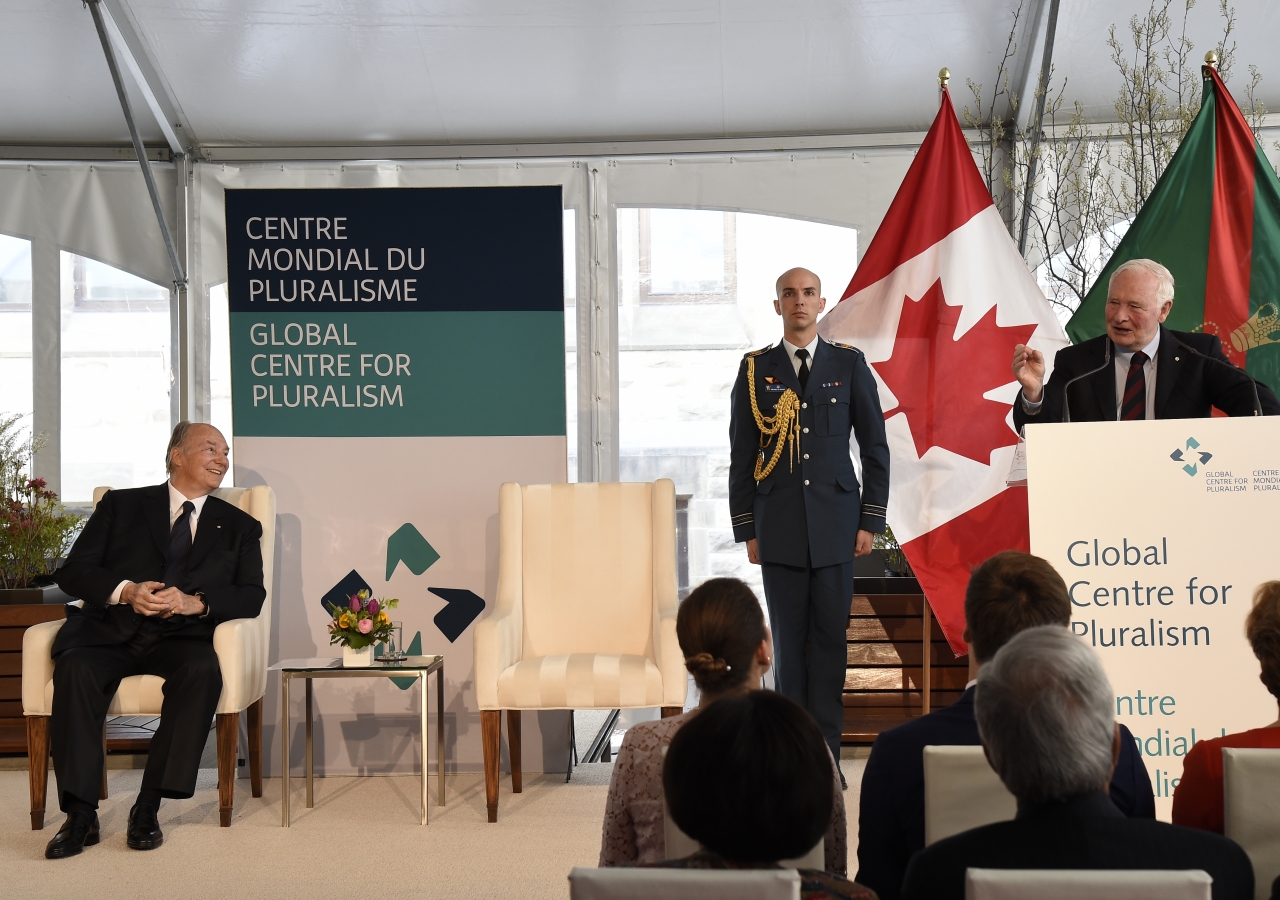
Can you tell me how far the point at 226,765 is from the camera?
349 cm

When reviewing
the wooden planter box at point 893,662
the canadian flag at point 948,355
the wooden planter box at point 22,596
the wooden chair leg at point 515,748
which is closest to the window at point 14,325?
the wooden planter box at point 22,596

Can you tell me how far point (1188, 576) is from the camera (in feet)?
7.90

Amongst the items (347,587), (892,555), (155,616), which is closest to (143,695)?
(155,616)

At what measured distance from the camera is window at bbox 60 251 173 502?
6.16m

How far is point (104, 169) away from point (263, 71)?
3.91 ft

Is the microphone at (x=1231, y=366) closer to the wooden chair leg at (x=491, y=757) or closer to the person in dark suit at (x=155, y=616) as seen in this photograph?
the wooden chair leg at (x=491, y=757)

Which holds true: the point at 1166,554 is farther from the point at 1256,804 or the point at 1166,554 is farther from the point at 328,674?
the point at 328,674

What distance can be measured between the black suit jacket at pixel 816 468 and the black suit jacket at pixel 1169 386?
2.26 ft

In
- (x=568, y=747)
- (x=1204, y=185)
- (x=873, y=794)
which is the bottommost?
(x=568, y=747)

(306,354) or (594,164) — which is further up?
(594,164)

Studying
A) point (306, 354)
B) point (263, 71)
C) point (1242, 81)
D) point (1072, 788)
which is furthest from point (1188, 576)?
point (263, 71)

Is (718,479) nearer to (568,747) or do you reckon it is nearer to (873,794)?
(568,747)

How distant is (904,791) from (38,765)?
2.92 m

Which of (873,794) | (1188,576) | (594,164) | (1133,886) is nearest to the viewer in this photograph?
(1133,886)
